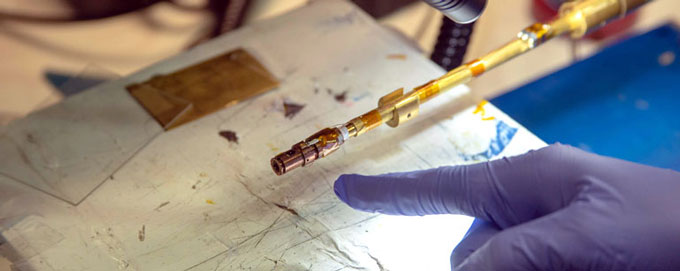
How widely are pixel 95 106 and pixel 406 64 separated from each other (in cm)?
63

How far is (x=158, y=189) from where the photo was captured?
97cm

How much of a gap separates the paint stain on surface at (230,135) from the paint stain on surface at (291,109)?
105 mm

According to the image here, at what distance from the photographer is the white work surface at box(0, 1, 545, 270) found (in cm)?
88

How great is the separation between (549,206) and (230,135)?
0.57 m

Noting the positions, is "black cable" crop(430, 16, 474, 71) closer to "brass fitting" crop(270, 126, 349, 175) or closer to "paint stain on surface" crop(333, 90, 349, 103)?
"paint stain on surface" crop(333, 90, 349, 103)

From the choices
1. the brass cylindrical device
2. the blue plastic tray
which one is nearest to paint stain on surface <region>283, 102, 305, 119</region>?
the brass cylindrical device

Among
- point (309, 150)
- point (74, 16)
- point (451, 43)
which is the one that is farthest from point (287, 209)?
point (74, 16)

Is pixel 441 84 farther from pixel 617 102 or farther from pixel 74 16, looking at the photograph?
pixel 74 16

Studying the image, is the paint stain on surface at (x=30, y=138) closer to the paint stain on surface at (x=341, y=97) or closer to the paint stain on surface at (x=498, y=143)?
the paint stain on surface at (x=341, y=97)

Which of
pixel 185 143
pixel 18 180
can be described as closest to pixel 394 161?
pixel 185 143

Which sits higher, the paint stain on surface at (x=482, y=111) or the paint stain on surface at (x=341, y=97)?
the paint stain on surface at (x=482, y=111)

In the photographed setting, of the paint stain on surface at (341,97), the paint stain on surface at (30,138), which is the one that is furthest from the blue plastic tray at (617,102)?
the paint stain on surface at (30,138)

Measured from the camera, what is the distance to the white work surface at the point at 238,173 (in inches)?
34.5

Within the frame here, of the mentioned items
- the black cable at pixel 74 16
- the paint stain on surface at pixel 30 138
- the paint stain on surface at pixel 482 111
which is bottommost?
the paint stain on surface at pixel 30 138
